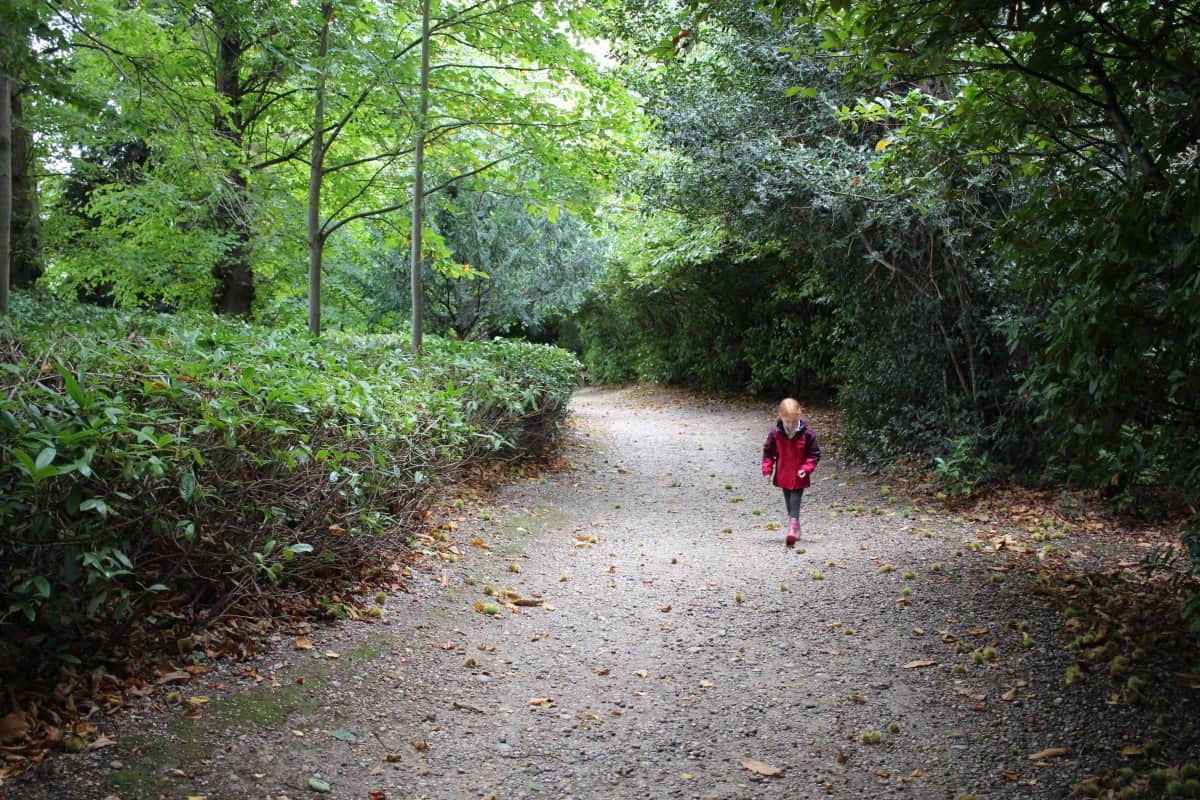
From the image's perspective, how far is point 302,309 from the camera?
16438 mm

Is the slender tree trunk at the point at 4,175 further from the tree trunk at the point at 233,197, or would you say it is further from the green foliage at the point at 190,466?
the tree trunk at the point at 233,197

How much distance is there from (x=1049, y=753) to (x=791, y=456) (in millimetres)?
4221

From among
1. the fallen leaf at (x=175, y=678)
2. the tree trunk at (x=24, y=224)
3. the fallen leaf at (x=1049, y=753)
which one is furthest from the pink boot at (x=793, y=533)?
the tree trunk at (x=24, y=224)

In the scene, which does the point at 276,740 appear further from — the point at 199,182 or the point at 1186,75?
the point at 199,182

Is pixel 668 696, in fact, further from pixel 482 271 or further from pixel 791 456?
pixel 482 271

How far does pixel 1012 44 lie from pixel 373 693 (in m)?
4.64

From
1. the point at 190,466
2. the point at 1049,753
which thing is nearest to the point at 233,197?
the point at 190,466

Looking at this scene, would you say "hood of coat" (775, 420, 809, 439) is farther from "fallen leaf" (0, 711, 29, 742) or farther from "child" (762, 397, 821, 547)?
"fallen leaf" (0, 711, 29, 742)

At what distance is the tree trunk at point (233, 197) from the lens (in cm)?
944

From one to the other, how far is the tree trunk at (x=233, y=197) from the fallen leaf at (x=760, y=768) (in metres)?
6.86

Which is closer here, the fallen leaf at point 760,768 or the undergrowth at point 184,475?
the undergrowth at point 184,475

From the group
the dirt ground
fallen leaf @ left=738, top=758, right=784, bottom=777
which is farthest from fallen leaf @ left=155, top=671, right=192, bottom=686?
fallen leaf @ left=738, top=758, right=784, bottom=777

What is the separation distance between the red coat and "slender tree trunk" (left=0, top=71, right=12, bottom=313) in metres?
6.00

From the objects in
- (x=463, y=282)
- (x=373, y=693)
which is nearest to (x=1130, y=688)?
(x=373, y=693)
